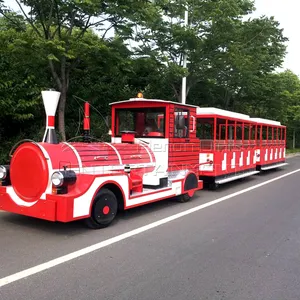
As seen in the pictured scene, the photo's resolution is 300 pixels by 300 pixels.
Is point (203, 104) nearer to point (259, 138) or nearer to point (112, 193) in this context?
point (259, 138)

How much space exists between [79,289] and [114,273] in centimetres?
54

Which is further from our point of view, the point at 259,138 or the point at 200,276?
the point at 259,138

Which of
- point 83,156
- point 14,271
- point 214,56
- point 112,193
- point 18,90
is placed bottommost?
point 14,271

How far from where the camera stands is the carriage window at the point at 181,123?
7.95 m

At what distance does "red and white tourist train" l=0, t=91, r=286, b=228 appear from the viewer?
5527mm

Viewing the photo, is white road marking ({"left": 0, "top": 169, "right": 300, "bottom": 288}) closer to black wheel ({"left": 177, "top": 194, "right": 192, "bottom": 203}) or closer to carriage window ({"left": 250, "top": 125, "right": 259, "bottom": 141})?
black wheel ({"left": 177, "top": 194, "right": 192, "bottom": 203})

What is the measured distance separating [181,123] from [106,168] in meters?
2.43

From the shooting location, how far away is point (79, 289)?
12.0ft

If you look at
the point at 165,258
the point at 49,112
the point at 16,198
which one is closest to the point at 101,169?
the point at 49,112

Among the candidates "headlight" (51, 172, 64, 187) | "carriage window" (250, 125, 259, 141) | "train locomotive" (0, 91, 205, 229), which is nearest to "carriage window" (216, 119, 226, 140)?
"train locomotive" (0, 91, 205, 229)

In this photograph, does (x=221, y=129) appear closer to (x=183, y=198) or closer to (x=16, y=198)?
(x=183, y=198)

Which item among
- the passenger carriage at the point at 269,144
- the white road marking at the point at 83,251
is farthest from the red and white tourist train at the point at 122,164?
the passenger carriage at the point at 269,144

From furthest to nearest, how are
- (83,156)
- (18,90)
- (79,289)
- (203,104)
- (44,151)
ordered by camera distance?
(203,104), (18,90), (83,156), (44,151), (79,289)

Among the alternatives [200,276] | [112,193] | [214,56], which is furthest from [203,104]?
[200,276]
